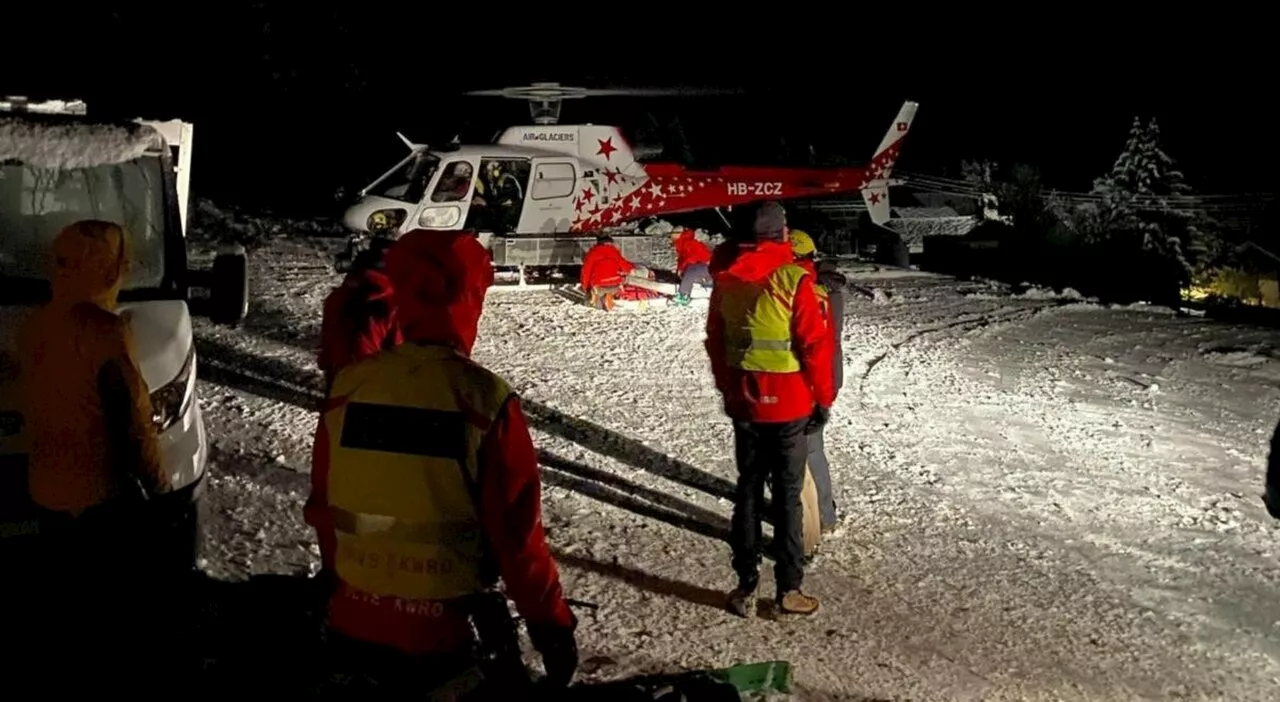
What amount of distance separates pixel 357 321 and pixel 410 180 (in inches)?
439

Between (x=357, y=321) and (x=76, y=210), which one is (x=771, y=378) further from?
(x=76, y=210)

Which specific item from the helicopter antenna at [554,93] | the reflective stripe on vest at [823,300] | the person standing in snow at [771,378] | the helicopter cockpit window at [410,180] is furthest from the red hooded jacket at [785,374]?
the helicopter cockpit window at [410,180]

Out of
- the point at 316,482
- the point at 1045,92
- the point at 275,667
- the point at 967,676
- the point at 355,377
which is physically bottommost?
the point at 967,676

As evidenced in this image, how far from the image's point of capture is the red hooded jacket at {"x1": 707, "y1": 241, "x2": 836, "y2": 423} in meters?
5.84

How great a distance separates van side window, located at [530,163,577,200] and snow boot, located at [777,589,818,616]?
1114cm

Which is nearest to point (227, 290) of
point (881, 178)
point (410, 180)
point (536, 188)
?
point (410, 180)

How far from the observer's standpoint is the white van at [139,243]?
536cm

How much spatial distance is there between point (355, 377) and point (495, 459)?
415mm

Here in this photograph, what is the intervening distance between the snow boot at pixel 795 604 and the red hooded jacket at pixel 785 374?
949mm

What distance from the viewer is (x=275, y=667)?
3.96 metres

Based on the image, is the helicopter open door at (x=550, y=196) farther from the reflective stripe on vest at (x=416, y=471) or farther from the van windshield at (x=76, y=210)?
the reflective stripe on vest at (x=416, y=471)

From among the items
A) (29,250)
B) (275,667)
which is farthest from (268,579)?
(29,250)

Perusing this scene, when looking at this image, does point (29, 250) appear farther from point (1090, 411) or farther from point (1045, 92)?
point (1045, 92)

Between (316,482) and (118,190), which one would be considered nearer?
(316,482)
